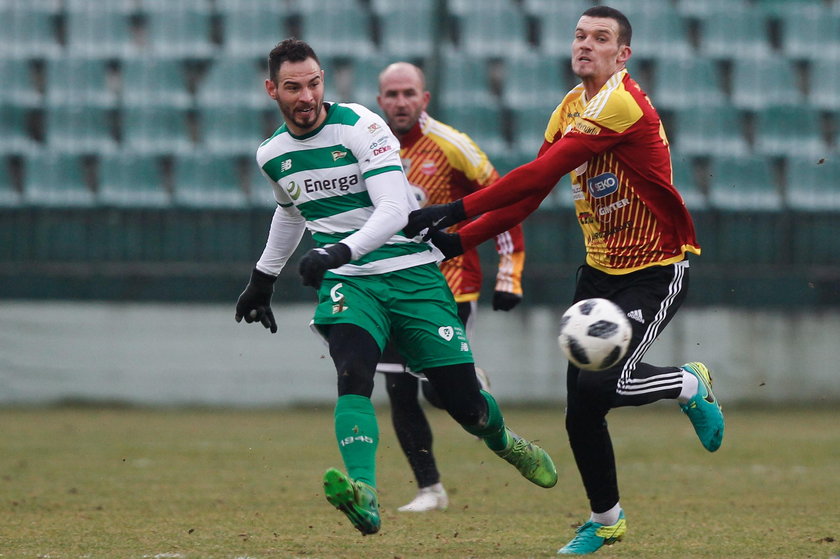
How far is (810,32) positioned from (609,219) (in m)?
10.5

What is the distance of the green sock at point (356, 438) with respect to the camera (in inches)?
192

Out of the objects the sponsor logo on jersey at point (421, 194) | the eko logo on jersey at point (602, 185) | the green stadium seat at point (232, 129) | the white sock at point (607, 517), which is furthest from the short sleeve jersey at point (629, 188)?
the green stadium seat at point (232, 129)

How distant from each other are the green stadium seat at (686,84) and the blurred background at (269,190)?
3 cm

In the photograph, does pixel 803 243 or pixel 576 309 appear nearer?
pixel 576 309

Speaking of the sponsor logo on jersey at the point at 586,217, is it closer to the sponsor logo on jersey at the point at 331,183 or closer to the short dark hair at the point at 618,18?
the short dark hair at the point at 618,18

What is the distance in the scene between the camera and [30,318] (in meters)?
12.6

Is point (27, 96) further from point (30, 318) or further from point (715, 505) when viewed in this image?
point (715, 505)

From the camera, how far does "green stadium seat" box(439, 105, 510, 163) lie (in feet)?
46.0

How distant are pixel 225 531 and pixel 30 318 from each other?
7.25 metres

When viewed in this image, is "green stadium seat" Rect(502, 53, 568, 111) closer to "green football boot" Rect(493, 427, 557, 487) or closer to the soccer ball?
"green football boot" Rect(493, 427, 557, 487)

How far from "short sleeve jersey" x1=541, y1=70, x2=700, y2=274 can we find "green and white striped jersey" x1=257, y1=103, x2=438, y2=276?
76 centimetres

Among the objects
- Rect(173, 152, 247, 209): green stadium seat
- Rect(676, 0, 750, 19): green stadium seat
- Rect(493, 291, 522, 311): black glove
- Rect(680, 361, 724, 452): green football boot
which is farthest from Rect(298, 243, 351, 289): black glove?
Rect(676, 0, 750, 19): green stadium seat

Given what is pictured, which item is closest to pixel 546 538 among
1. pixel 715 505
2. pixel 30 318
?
pixel 715 505

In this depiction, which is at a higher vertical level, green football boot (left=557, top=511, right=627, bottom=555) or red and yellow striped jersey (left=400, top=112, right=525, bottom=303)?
red and yellow striped jersey (left=400, top=112, right=525, bottom=303)
